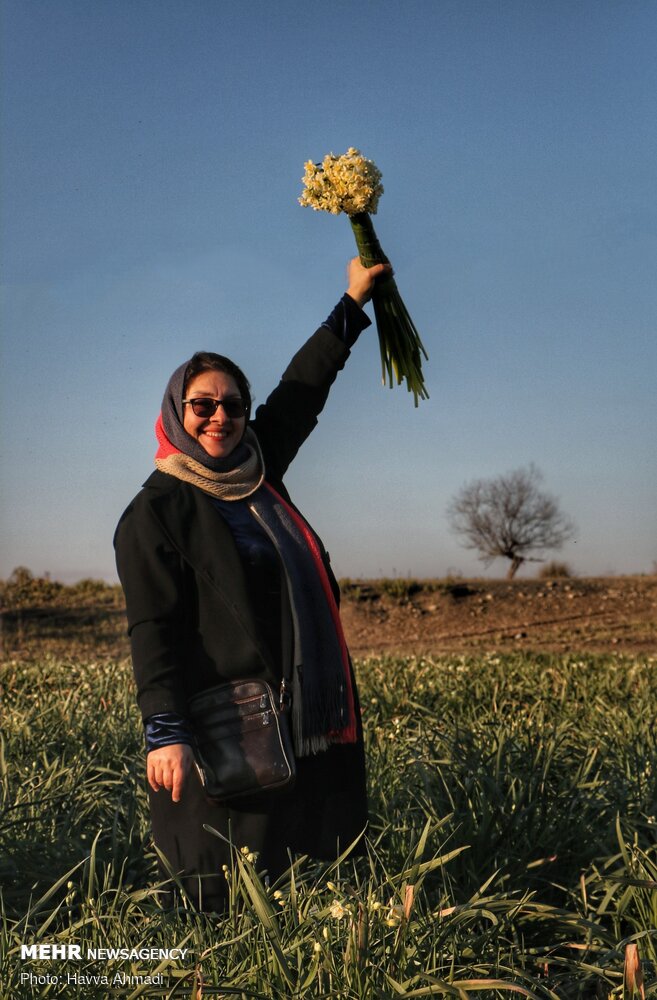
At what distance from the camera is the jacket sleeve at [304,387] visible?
12.2 ft

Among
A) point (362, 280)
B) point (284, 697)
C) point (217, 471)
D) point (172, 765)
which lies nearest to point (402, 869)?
point (284, 697)

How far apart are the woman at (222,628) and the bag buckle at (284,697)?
1.5 inches

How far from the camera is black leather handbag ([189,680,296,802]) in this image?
313cm

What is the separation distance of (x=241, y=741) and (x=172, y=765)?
0.76 feet

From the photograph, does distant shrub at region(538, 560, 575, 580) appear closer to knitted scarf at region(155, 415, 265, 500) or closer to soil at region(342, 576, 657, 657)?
soil at region(342, 576, 657, 657)

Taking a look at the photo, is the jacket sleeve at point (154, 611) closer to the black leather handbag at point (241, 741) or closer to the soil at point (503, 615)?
the black leather handbag at point (241, 741)

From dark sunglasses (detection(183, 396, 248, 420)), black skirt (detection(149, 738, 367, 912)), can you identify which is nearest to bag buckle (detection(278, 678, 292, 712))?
black skirt (detection(149, 738, 367, 912))

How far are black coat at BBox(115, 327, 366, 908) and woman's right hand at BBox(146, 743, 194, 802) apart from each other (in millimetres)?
109

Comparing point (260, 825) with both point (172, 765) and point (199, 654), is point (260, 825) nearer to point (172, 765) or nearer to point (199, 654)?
point (172, 765)

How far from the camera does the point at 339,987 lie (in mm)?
2469

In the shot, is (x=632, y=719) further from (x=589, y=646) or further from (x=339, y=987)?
(x=589, y=646)

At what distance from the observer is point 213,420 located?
332 cm

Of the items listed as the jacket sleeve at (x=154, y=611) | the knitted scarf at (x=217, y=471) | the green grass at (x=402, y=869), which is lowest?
the green grass at (x=402, y=869)

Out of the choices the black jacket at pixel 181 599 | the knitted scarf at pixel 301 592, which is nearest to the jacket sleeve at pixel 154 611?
the black jacket at pixel 181 599
